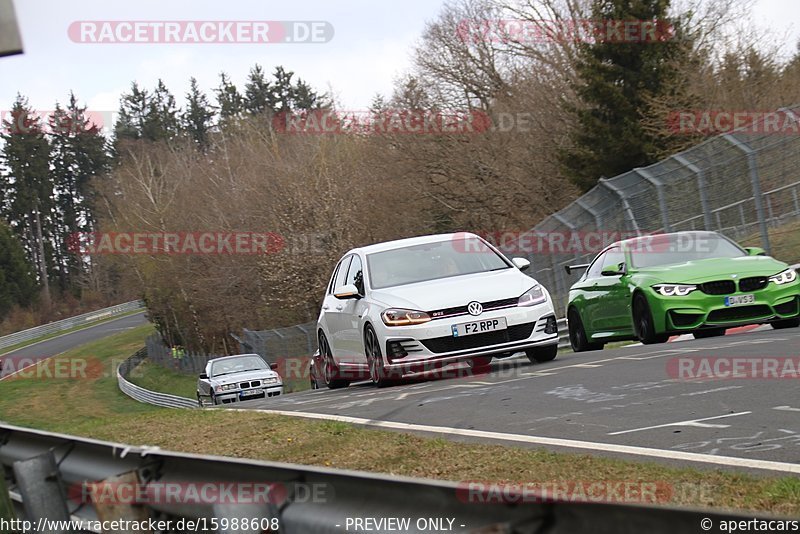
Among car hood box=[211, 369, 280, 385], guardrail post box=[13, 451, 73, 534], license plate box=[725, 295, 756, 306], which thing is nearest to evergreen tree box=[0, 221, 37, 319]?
car hood box=[211, 369, 280, 385]

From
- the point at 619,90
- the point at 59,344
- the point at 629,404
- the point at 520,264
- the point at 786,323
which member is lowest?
the point at 629,404

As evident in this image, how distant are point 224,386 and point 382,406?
15.7m

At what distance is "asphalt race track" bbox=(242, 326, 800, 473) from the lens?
6.99 m

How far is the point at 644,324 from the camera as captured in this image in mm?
14406

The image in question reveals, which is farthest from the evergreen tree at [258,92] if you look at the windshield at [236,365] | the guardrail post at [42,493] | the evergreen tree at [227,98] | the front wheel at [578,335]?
the guardrail post at [42,493]

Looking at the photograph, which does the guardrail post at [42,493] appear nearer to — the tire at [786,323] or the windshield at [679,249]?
the windshield at [679,249]

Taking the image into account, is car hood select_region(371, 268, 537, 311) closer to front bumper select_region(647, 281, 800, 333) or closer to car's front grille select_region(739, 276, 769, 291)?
front bumper select_region(647, 281, 800, 333)

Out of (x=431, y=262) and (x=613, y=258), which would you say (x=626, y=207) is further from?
(x=431, y=262)

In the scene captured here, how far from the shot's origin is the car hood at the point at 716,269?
1378 centimetres

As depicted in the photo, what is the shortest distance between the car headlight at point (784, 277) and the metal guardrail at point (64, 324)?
74.5m

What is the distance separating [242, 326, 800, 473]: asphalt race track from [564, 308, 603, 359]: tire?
2.64m

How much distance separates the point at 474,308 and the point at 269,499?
904 centimetres

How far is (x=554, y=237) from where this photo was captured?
80.4 feet

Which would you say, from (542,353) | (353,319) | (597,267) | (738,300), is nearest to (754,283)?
(738,300)
